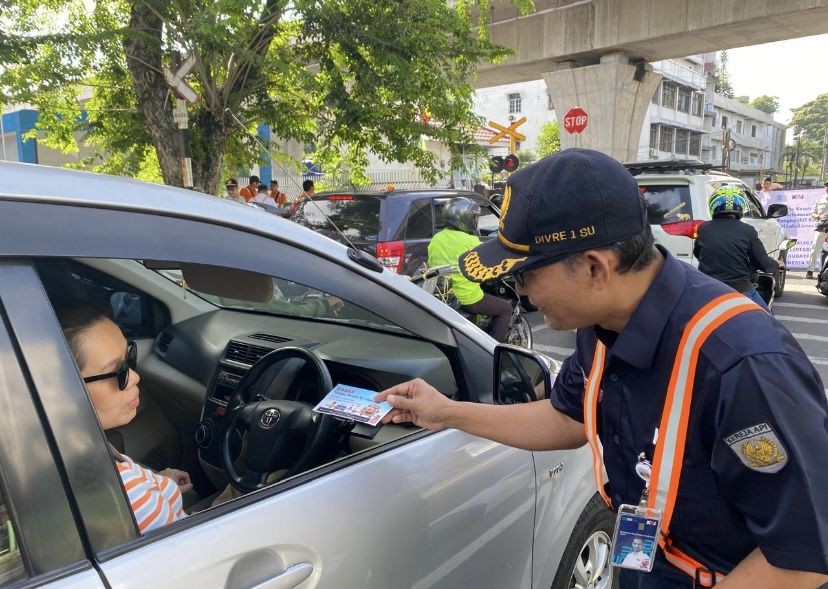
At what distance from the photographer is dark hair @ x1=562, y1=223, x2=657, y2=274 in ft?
3.98

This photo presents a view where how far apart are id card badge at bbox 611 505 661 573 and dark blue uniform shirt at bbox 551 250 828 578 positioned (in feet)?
0.17

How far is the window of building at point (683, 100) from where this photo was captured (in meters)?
64.7

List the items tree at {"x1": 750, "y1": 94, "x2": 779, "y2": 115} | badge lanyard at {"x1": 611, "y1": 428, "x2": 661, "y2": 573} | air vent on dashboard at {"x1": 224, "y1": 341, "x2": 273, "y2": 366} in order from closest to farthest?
badge lanyard at {"x1": 611, "y1": 428, "x2": 661, "y2": 573} → air vent on dashboard at {"x1": 224, "y1": 341, "x2": 273, "y2": 366} → tree at {"x1": 750, "y1": 94, "x2": 779, "y2": 115}

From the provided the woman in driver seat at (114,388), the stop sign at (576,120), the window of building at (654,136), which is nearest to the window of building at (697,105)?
the window of building at (654,136)

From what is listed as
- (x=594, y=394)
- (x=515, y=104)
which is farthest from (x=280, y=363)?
(x=515, y=104)

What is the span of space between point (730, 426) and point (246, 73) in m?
9.28

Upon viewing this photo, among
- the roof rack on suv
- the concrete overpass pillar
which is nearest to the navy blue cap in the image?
the roof rack on suv

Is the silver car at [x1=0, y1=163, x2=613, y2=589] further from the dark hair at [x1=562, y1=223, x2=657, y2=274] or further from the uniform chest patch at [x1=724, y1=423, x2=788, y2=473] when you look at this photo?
the uniform chest patch at [x1=724, y1=423, x2=788, y2=473]

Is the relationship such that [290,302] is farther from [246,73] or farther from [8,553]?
[246,73]

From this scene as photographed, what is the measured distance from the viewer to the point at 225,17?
709cm

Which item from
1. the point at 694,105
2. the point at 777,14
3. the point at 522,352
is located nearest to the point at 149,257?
the point at 522,352

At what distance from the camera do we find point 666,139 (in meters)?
63.4

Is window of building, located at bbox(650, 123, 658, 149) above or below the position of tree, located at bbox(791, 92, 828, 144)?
below

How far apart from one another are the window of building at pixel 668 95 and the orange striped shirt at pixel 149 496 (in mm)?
66899
